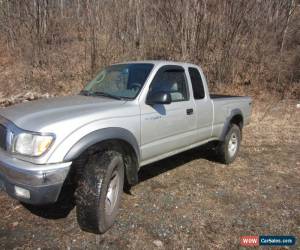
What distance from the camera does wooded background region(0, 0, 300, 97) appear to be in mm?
11992

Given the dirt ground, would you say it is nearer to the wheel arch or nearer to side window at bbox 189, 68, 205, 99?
the wheel arch

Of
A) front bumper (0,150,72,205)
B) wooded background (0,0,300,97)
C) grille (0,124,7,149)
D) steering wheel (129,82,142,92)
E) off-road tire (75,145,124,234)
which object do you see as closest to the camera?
front bumper (0,150,72,205)

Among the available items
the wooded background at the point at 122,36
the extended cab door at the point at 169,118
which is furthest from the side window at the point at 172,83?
the wooded background at the point at 122,36

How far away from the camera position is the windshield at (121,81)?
158 inches

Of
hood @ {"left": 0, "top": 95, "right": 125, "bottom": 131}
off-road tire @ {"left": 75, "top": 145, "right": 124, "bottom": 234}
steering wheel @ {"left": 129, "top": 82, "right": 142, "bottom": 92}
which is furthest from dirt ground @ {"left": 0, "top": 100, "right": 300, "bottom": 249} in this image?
steering wheel @ {"left": 129, "top": 82, "right": 142, "bottom": 92}

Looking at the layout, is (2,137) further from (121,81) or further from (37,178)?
(121,81)

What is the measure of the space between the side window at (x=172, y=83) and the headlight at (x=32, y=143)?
1.60m

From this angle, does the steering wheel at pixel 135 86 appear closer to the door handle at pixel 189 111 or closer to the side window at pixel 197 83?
the door handle at pixel 189 111

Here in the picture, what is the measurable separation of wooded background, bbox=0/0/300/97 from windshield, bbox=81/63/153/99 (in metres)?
7.70

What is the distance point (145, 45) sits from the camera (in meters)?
12.6

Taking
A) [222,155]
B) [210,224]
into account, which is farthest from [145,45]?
[210,224]

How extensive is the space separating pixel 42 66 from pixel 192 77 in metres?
9.30

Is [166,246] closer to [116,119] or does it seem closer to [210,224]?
[210,224]

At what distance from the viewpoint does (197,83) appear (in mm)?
5066
